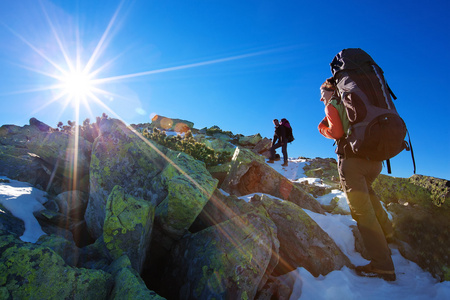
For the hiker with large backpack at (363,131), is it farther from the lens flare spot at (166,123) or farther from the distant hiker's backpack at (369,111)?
the lens flare spot at (166,123)

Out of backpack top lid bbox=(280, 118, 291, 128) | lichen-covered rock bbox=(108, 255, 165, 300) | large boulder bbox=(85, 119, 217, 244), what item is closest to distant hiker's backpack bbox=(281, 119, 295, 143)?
backpack top lid bbox=(280, 118, 291, 128)

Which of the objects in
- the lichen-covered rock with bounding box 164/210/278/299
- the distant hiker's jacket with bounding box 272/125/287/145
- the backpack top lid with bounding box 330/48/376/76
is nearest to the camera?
the lichen-covered rock with bounding box 164/210/278/299

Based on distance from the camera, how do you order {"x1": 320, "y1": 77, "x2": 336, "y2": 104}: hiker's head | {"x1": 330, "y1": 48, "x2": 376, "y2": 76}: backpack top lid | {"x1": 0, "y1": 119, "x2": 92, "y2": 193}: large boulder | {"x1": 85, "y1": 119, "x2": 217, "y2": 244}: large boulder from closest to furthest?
{"x1": 330, "y1": 48, "x2": 376, "y2": 76}: backpack top lid → {"x1": 85, "y1": 119, "x2": 217, "y2": 244}: large boulder → {"x1": 320, "y1": 77, "x2": 336, "y2": 104}: hiker's head → {"x1": 0, "y1": 119, "x2": 92, "y2": 193}: large boulder

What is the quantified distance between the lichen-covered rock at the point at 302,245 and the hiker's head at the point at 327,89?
3.09 meters

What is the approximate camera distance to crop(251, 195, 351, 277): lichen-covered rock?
475 cm

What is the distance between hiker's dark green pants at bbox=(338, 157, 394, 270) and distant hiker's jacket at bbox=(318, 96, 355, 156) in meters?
0.43

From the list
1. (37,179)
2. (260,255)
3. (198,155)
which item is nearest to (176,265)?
(260,255)

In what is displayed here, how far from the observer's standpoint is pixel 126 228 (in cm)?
396

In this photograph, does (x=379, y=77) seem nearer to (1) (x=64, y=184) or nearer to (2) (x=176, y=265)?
(2) (x=176, y=265)

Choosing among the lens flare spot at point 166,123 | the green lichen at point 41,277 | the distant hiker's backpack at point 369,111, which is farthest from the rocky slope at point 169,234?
the lens flare spot at point 166,123

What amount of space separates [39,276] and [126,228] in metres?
1.49

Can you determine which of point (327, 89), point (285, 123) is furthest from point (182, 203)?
point (285, 123)

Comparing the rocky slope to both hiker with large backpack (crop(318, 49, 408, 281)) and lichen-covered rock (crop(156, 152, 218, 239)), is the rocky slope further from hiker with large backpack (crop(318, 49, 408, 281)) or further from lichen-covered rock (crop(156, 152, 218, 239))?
hiker with large backpack (crop(318, 49, 408, 281))

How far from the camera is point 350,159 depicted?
459 centimetres
